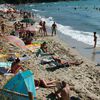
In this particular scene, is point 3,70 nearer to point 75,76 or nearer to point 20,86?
point 75,76

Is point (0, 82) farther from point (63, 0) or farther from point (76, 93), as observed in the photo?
point (63, 0)

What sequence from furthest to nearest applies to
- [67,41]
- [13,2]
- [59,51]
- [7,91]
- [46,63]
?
[13,2] → [67,41] → [59,51] → [46,63] → [7,91]

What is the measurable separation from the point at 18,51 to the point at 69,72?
3.98m

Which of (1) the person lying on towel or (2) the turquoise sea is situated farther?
(2) the turquoise sea

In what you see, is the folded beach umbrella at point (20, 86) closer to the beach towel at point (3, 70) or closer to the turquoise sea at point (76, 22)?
the beach towel at point (3, 70)

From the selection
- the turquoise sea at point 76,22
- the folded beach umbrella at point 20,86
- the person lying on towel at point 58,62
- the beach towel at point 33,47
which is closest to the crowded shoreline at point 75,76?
the person lying on towel at point 58,62

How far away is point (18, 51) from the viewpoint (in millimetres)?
17078

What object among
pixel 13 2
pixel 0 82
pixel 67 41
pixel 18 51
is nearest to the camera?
pixel 0 82

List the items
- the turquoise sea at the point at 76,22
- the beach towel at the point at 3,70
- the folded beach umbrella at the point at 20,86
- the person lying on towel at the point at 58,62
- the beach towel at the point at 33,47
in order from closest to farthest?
the folded beach umbrella at the point at 20,86 < the beach towel at the point at 3,70 < the person lying on towel at the point at 58,62 < the beach towel at the point at 33,47 < the turquoise sea at the point at 76,22

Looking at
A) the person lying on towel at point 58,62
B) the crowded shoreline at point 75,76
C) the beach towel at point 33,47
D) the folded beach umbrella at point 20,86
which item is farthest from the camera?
the beach towel at point 33,47

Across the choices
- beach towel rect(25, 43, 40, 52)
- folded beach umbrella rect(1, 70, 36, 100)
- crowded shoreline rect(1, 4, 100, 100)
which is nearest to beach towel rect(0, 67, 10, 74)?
crowded shoreline rect(1, 4, 100, 100)

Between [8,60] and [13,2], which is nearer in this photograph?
[8,60]

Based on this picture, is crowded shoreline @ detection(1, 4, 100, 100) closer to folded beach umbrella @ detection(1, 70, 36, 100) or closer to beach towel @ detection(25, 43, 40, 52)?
beach towel @ detection(25, 43, 40, 52)

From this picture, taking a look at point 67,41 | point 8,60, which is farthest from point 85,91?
point 67,41
